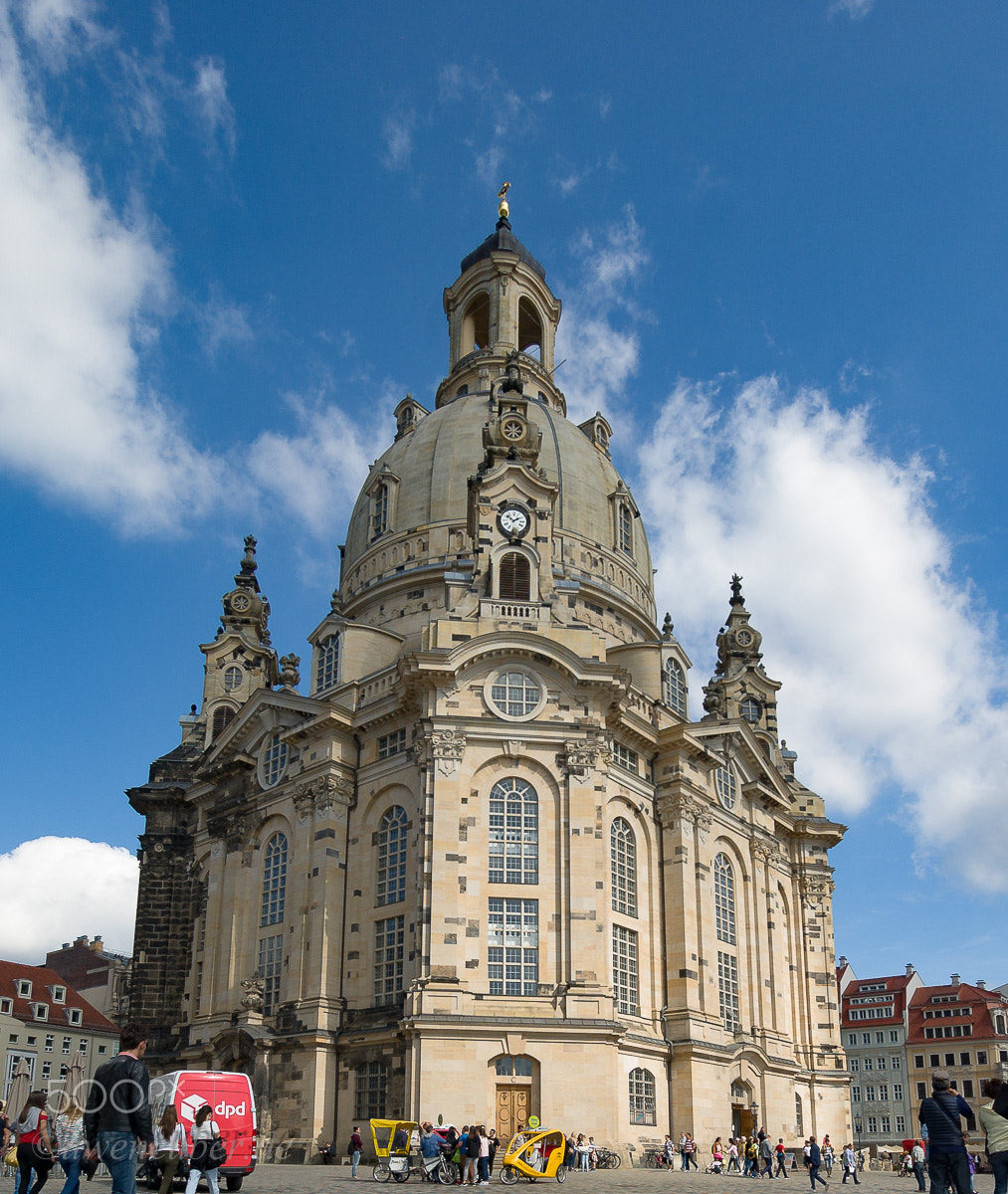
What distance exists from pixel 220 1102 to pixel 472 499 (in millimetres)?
33786

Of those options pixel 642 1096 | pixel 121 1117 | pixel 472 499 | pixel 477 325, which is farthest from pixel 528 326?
pixel 121 1117

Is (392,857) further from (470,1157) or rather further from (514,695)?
(470,1157)

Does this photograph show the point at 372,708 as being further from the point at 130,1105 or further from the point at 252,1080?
Answer: the point at 130,1105

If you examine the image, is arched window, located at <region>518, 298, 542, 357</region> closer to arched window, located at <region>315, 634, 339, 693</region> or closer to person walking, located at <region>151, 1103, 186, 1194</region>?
arched window, located at <region>315, 634, 339, 693</region>

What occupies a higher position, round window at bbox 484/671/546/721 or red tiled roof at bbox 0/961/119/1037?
round window at bbox 484/671/546/721

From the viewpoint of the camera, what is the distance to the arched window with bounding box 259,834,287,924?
181 ft

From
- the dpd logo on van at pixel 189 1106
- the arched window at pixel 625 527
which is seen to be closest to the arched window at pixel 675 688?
the arched window at pixel 625 527

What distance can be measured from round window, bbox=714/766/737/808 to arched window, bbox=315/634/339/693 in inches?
796

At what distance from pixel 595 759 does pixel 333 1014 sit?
50.2 ft

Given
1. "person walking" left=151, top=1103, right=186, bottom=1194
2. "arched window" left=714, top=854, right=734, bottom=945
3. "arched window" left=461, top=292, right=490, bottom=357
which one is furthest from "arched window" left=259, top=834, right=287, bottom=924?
"arched window" left=461, top=292, right=490, bottom=357

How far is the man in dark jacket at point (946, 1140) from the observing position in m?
14.2

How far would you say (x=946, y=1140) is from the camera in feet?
47.1

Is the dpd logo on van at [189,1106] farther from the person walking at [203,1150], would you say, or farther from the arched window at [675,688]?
the arched window at [675,688]

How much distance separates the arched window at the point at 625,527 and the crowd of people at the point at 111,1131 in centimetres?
5090
